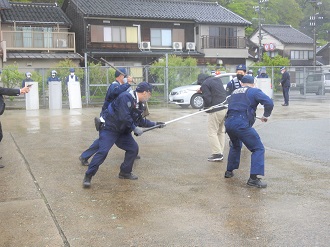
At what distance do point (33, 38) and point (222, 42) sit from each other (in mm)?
15908

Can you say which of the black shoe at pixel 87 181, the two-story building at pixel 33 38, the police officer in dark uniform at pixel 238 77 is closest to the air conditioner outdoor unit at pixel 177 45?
the two-story building at pixel 33 38

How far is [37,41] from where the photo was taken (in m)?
31.8

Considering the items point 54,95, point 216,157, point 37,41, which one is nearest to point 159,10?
point 37,41

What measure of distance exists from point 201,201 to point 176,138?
16.5 ft

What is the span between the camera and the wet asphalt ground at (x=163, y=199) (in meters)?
4.34

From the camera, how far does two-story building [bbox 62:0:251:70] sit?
3375 centimetres

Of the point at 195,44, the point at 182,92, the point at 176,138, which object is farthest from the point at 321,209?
the point at 195,44

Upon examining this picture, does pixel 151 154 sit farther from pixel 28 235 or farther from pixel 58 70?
pixel 58 70

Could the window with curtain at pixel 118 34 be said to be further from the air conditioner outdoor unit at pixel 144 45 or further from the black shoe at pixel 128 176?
the black shoe at pixel 128 176

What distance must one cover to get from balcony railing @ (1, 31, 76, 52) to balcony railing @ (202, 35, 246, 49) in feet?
37.6

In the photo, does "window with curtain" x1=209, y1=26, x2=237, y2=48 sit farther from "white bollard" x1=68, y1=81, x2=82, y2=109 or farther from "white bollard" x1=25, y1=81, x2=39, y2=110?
"white bollard" x1=25, y1=81, x2=39, y2=110

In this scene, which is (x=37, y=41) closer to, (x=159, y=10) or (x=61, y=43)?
(x=61, y=43)

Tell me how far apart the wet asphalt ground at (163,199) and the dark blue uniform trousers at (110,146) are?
10.6 inches

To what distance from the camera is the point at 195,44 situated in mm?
38031
